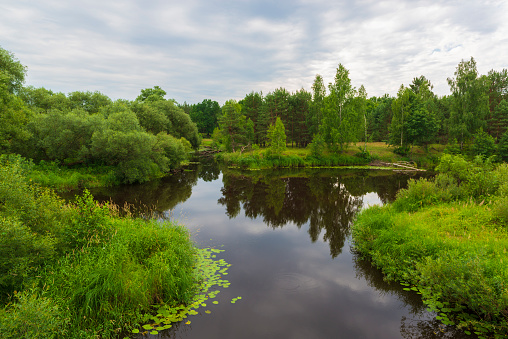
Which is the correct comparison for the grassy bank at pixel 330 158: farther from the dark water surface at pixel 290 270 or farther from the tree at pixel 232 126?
the dark water surface at pixel 290 270

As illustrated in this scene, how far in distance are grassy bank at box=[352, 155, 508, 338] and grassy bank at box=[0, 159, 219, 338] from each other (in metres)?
8.63

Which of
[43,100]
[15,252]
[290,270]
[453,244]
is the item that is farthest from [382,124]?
[15,252]

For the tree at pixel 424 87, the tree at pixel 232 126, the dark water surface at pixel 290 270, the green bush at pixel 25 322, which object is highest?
the tree at pixel 424 87

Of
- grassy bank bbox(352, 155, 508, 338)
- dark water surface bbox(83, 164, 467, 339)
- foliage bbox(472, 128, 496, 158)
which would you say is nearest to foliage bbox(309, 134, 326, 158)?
dark water surface bbox(83, 164, 467, 339)

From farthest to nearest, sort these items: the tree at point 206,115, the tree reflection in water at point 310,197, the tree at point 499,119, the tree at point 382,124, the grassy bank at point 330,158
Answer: the tree at point 206,115
the tree at point 382,124
the grassy bank at point 330,158
the tree at point 499,119
the tree reflection in water at point 310,197

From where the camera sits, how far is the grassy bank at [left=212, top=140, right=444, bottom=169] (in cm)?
4700

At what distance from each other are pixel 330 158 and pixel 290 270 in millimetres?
40639

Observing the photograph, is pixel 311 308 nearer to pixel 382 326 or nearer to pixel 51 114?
pixel 382 326

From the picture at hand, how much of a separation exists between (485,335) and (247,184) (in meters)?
26.9

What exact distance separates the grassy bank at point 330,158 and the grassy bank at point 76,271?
3676cm

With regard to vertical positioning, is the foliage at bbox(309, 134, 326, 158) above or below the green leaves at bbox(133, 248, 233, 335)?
above

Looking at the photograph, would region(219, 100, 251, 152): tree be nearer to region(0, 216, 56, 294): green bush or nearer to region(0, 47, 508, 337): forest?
region(0, 47, 508, 337): forest

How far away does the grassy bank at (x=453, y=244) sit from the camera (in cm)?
723

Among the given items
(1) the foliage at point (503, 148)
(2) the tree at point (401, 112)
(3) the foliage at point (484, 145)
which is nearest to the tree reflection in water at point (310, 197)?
(2) the tree at point (401, 112)
